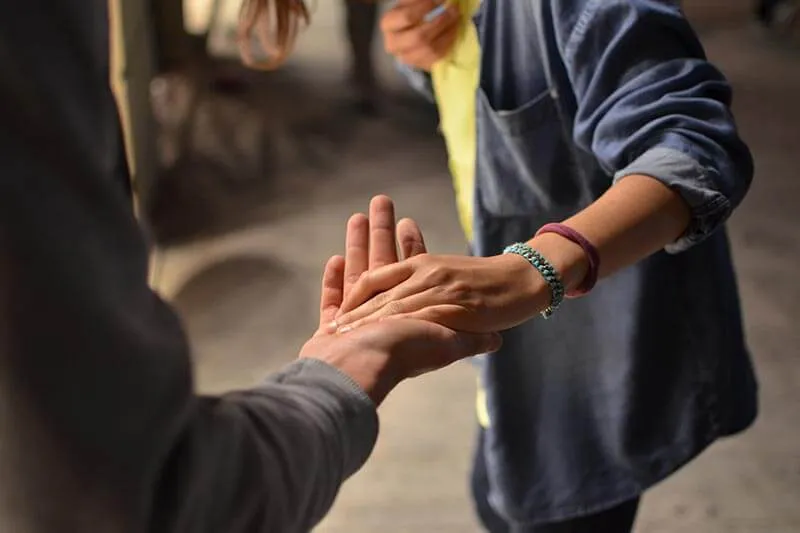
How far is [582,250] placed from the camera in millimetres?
709

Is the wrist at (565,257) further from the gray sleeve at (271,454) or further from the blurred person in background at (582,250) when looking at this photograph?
the gray sleeve at (271,454)

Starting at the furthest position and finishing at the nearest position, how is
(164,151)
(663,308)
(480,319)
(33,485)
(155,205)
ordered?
1. (164,151)
2. (155,205)
3. (663,308)
4. (480,319)
5. (33,485)

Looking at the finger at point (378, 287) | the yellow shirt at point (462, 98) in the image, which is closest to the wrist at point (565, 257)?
the finger at point (378, 287)

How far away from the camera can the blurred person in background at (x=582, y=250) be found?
2.32 ft

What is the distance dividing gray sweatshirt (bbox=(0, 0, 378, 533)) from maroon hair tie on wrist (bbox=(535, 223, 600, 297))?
1.18ft

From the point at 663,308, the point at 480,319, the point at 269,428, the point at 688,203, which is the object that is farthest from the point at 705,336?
the point at 269,428

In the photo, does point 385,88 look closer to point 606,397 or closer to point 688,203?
point 606,397

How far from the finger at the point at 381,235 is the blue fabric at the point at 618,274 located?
17 centimetres

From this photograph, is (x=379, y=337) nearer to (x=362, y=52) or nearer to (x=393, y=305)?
(x=393, y=305)

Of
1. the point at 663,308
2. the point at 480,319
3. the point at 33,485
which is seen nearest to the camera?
the point at 33,485

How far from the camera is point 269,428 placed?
17.9 inches

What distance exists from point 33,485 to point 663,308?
2.23 feet

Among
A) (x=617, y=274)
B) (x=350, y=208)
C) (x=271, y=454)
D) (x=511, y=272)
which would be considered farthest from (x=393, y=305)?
(x=350, y=208)

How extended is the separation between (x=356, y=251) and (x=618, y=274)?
30cm
